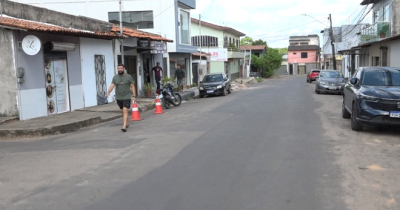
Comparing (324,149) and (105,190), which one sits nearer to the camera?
(105,190)

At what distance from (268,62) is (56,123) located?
207 feet

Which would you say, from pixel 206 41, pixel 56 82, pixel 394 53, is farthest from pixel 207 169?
pixel 206 41

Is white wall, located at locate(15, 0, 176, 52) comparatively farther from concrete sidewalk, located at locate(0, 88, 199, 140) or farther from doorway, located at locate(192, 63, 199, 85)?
concrete sidewalk, located at locate(0, 88, 199, 140)

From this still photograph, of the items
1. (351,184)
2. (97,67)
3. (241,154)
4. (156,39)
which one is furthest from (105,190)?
(156,39)

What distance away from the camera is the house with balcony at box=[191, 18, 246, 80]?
42875 millimetres

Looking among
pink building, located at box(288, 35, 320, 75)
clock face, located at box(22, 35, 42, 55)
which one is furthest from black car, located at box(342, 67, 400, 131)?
pink building, located at box(288, 35, 320, 75)

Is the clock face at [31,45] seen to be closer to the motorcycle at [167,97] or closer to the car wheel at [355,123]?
the motorcycle at [167,97]

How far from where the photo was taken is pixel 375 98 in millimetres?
9469

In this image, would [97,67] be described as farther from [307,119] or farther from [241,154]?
[241,154]

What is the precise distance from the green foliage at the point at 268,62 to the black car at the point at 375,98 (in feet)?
202

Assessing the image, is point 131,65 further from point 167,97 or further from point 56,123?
point 56,123

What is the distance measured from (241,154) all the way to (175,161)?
4.23 feet

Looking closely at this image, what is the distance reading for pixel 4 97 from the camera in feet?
40.5

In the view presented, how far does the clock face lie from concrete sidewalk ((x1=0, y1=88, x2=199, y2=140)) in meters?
2.12
